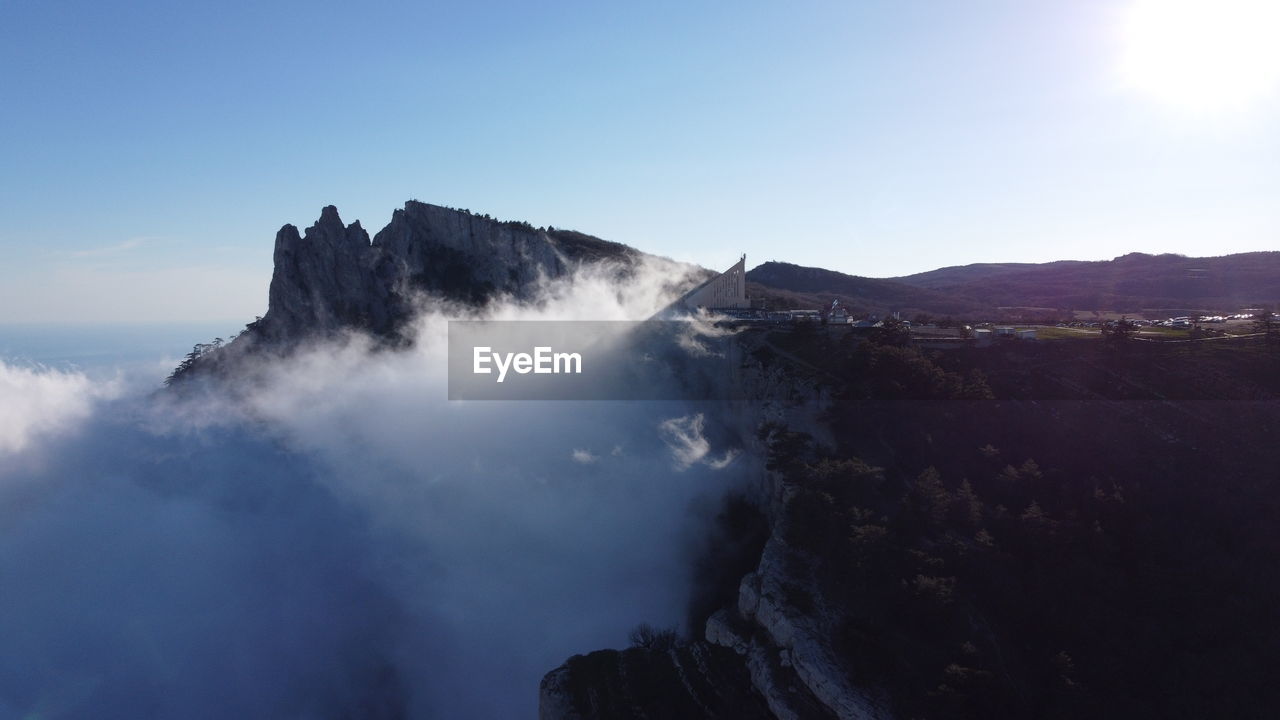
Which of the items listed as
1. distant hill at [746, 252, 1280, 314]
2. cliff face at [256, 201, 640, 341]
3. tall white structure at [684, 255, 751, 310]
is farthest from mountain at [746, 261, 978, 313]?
A: cliff face at [256, 201, 640, 341]

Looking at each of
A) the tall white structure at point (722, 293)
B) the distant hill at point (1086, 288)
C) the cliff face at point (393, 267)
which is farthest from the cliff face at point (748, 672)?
the distant hill at point (1086, 288)

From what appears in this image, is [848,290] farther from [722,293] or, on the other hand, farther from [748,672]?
[748,672]

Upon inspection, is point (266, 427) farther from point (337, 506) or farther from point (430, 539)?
point (430, 539)

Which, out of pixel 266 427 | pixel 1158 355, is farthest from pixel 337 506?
pixel 1158 355

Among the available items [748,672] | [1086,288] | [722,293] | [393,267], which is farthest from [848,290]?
[748,672]

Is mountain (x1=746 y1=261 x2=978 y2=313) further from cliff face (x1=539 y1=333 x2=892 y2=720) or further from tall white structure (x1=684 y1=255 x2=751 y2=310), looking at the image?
cliff face (x1=539 y1=333 x2=892 y2=720)

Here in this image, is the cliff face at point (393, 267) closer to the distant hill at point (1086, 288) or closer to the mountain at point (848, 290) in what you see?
the distant hill at point (1086, 288)

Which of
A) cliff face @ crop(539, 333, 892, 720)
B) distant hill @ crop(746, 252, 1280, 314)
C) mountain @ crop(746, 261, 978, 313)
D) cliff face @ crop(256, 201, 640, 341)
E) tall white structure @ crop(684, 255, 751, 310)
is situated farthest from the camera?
mountain @ crop(746, 261, 978, 313)
